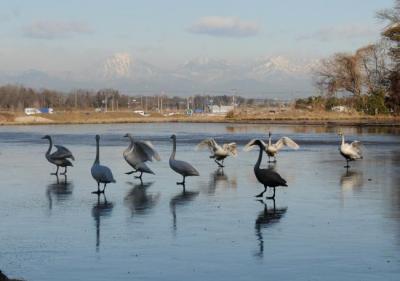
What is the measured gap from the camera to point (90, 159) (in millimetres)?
28859

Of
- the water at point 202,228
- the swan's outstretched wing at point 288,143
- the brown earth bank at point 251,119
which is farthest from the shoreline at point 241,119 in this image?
the water at point 202,228

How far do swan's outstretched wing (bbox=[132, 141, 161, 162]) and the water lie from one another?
0.58 metres

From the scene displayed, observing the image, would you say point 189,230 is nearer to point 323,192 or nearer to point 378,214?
point 378,214

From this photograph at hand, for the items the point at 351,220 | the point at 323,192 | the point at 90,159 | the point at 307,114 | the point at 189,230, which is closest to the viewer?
the point at 189,230

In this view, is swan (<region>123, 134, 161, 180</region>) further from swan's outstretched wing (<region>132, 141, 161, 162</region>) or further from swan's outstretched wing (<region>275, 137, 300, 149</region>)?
swan's outstretched wing (<region>275, 137, 300, 149</region>)

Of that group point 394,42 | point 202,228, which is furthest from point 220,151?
point 394,42

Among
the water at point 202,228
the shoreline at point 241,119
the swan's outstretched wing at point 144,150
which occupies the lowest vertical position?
the shoreline at point 241,119

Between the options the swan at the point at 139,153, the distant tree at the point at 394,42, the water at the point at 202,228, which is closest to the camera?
the water at the point at 202,228

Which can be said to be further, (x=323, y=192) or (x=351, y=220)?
(x=323, y=192)

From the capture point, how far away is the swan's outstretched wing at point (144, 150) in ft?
69.7

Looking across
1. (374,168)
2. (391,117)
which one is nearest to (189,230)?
(374,168)

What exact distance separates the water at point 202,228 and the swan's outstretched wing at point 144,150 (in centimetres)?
58

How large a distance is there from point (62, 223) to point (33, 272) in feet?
12.2

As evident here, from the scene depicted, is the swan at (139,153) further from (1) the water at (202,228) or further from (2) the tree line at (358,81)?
(2) the tree line at (358,81)
